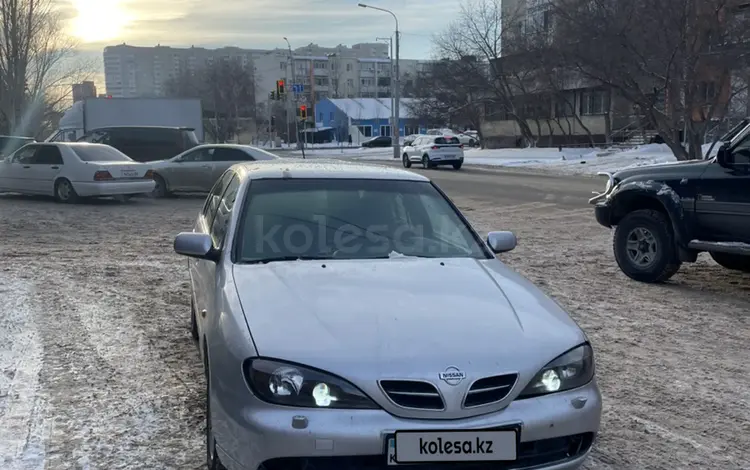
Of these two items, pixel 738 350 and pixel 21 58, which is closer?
pixel 738 350

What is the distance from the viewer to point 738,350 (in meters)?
5.93

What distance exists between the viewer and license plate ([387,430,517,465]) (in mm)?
2918

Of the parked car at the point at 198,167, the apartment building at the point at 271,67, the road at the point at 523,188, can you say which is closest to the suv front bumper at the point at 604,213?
the road at the point at 523,188

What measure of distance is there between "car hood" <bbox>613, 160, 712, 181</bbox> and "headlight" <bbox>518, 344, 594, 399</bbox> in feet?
17.0

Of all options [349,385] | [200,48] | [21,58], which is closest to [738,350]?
[349,385]

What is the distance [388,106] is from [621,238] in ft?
298

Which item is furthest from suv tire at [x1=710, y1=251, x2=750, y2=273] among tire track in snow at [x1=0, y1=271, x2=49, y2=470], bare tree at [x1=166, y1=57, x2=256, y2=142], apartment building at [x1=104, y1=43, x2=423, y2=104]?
apartment building at [x1=104, y1=43, x2=423, y2=104]

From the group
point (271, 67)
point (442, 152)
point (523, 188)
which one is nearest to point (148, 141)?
point (523, 188)

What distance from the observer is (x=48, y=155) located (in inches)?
674

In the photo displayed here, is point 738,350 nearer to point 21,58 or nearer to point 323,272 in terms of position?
point 323,272

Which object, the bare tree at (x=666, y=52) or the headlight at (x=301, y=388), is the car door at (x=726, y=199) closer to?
the headlight at (x=301, y=388)

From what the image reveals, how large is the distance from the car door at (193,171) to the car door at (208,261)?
40.4ft

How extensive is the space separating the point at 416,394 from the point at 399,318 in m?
0.46

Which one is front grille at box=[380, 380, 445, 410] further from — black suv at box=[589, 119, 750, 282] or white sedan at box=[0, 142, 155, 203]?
white sedan at box=[0, 142, 155, 203]
